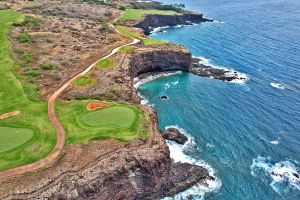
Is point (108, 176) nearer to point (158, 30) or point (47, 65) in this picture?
point (47, 65)

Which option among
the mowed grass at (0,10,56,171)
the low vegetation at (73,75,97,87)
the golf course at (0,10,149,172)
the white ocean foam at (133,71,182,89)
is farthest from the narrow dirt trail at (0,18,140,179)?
the white ocean foam at (133,71,182,89)

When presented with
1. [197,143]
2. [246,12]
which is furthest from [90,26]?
[246,12]

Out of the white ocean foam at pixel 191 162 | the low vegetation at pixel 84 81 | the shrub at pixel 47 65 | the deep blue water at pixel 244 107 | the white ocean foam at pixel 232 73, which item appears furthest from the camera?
the white ocean foam at pixel 232 73

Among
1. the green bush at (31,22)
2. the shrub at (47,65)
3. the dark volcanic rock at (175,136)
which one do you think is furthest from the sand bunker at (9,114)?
the green bush at (31,22)

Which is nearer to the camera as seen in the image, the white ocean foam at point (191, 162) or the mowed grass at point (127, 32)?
the white ocean foam at point (191, 162)

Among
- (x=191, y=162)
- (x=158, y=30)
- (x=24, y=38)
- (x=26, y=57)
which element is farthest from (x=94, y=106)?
(x=158, y=30)

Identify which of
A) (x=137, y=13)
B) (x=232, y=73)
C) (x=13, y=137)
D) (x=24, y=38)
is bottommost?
(x=232, y=73)

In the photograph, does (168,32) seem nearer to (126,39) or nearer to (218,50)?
(218,50)

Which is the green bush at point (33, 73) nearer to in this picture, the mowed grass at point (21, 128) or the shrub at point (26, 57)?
the mowed grass at point (21, 128)
